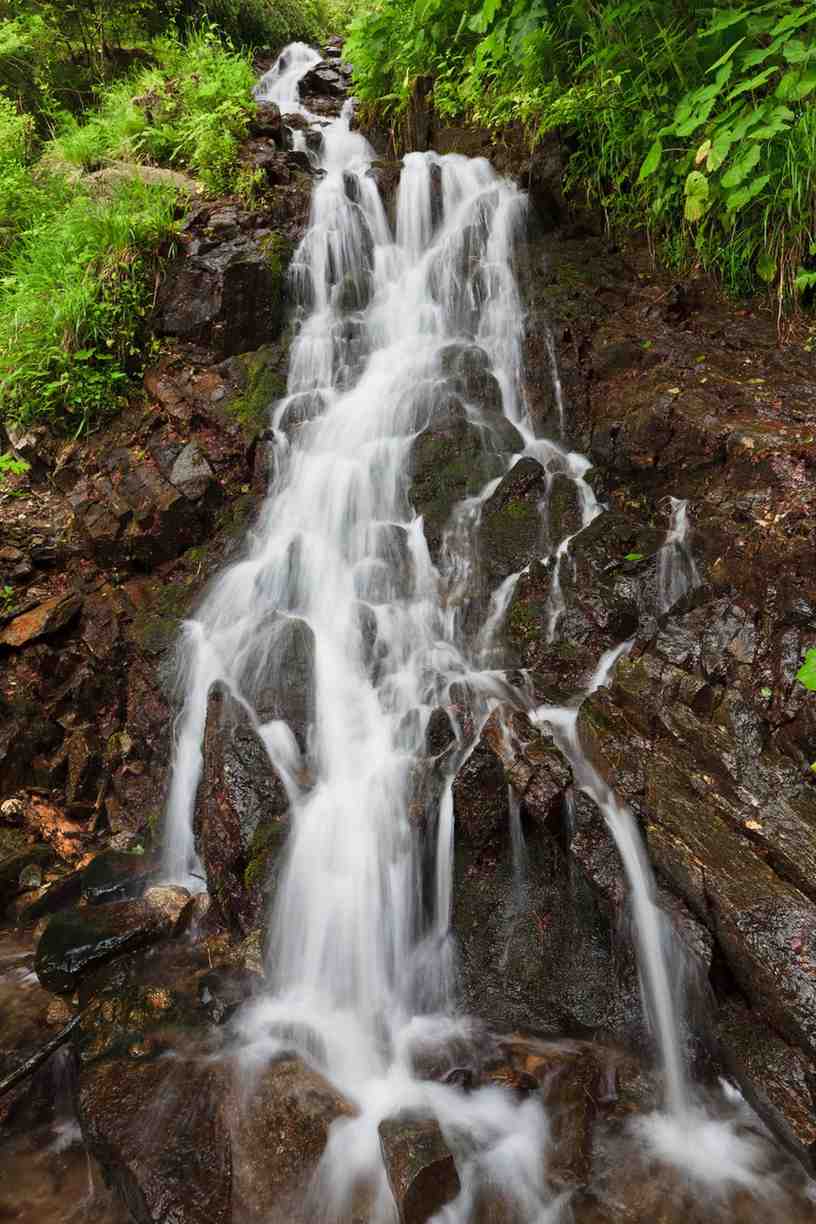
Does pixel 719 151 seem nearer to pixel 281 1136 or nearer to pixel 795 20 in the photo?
pixel 795 20

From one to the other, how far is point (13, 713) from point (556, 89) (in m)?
8.04

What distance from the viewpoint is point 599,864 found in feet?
11.6

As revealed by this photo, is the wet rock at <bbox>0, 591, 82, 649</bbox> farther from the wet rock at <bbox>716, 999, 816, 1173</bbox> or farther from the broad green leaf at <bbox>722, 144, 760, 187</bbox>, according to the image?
the broad green leaf at <bbox>722, 144, 760, 187</bbox>

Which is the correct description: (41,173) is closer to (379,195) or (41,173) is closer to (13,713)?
(379,195)

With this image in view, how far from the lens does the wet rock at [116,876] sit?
4559 millimetres

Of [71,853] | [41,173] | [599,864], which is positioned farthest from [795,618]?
[41,173]

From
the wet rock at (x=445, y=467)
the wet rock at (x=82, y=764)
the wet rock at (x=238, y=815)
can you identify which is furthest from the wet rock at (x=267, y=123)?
the wet rock at (x=238, y=815)

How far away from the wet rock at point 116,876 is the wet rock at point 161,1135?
134cm

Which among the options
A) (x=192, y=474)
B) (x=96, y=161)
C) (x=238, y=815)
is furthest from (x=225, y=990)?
(x=96, y=161)

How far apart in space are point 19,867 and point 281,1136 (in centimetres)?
299

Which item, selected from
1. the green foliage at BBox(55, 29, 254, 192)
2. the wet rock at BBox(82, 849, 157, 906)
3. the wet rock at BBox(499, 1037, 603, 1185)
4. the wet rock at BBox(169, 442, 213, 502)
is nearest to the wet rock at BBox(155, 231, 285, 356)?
the wet rock at BBox(169, 442, 213, 502)

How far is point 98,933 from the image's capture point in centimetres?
409

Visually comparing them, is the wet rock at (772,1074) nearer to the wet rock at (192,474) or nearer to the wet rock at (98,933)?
the wet rock at (98,933)

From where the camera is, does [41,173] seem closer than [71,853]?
No
